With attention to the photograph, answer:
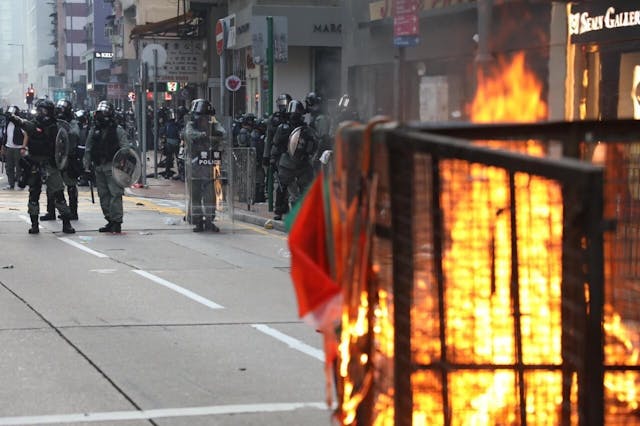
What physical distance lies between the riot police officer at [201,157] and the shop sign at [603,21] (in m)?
5.69

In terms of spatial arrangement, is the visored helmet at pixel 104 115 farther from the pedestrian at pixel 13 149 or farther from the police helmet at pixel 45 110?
the pedestrian at pixel 13 149

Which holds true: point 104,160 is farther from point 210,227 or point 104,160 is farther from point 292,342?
point 292,342

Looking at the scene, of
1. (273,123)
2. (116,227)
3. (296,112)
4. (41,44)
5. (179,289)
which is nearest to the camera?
(179,289)

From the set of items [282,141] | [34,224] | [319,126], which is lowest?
[34,224]

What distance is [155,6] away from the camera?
5603cm

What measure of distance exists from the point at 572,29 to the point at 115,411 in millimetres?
13809

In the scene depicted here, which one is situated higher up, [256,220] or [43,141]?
[43,141]

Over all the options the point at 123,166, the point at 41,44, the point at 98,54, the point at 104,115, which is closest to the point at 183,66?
the point at 104,115

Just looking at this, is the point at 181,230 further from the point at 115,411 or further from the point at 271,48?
the point at 115,411

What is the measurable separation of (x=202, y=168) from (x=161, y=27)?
89.6 feet

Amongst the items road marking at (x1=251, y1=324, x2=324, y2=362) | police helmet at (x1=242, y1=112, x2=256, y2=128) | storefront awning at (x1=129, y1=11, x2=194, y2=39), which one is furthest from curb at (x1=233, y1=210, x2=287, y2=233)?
storefront awning at (x1=129, y1=11, x2=194, y2=39)

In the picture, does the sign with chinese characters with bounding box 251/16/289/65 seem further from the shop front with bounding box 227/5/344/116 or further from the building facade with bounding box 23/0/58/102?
the building facade with bounding box 23/0/58/102

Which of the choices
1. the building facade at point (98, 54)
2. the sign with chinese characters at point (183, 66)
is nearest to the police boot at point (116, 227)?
the sign with chinese characters at point (183, 66)

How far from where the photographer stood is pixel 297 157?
1736cm
